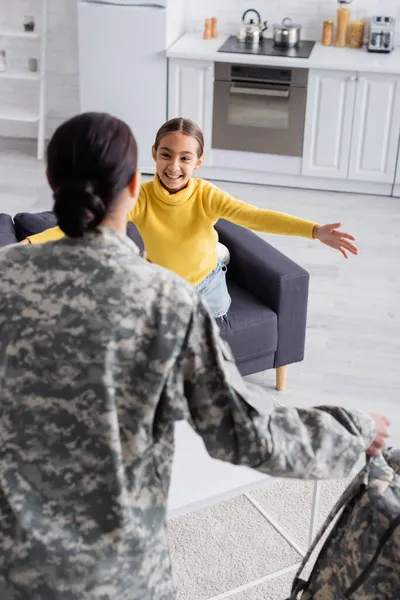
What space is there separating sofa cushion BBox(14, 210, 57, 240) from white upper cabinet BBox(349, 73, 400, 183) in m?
2.66

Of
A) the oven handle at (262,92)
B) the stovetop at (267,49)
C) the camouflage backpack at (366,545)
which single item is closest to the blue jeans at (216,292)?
the camouflage backpack at (366,545)

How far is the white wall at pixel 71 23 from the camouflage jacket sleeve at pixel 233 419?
4.48m

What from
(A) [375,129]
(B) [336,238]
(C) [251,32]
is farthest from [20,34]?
(B) [336,238]

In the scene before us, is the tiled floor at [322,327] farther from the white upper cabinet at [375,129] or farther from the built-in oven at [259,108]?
the built-in oven at [259,108]

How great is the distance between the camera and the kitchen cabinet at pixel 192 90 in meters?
5.52

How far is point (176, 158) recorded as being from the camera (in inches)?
113

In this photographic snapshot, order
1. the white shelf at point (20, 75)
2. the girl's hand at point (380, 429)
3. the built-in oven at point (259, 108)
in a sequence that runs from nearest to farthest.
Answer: the girl's hand at point (380, 429)
the built-in oven at point (259, 108)
the white shelf at point (20, 75)

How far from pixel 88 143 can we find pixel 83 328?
0.87ft

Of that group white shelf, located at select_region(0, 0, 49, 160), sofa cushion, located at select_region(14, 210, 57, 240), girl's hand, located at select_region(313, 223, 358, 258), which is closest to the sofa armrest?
sofa cushion, located at select_region(14, 210, 57, 240)

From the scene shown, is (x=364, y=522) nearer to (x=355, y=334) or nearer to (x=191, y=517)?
(x=191, y=517)

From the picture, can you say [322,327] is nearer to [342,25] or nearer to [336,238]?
[336,238]

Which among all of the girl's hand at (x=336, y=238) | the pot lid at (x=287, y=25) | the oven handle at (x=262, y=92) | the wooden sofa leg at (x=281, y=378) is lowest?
the wooden sofa leg at (x=281, y=378)

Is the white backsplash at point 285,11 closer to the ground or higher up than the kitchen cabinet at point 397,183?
higher up

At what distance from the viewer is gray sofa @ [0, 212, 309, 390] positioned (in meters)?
3.38
